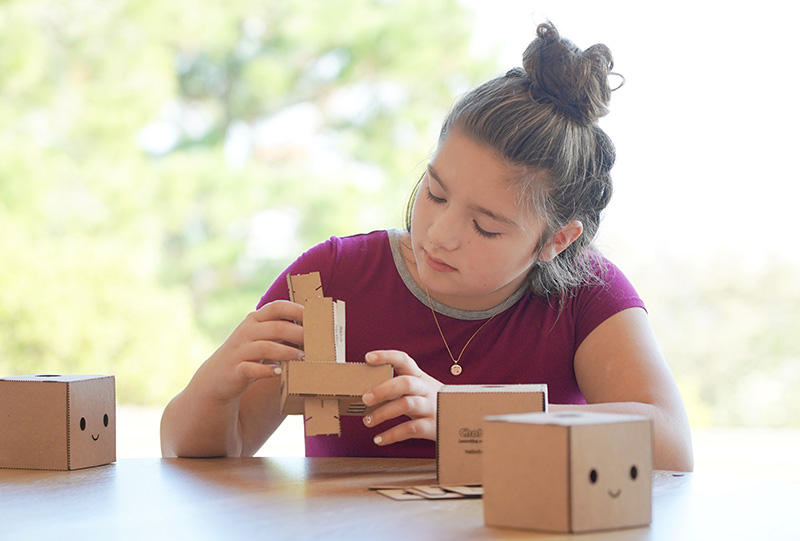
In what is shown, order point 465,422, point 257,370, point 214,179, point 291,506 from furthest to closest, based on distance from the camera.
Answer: point 214,179 → point 257,370 → point 465,422 → point 291,506

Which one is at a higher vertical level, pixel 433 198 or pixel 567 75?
pixel 567 75

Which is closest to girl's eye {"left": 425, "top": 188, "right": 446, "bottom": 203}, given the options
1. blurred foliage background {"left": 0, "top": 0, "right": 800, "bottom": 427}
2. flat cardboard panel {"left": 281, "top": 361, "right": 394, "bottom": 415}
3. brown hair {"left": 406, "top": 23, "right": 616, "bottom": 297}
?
brown hair {"left": 406, "top": 23, "right": 616, "bottom": 297}

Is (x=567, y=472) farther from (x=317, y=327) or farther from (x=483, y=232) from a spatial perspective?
(x=483, y=232)

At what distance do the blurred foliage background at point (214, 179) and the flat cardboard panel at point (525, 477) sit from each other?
504 cm

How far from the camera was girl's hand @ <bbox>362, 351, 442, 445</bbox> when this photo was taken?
1146mm

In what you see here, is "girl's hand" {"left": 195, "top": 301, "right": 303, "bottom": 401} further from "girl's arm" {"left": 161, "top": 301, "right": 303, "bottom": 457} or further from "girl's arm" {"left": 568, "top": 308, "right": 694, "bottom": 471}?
"girl's arm" {"left": 568, "top": 308, "right": 694, "bottom": 471}

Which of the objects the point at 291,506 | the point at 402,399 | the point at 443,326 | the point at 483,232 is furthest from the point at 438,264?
the point at 291,506

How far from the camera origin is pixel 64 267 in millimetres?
5941

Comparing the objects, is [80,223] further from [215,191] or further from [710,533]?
[710,533]

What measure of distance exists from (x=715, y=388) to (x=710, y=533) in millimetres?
5559

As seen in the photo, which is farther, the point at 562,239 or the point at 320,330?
the point at 562,239

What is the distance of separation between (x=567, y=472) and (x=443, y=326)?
74 cm

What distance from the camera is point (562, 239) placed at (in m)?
1.54

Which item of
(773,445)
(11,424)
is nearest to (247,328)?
(11,424)
